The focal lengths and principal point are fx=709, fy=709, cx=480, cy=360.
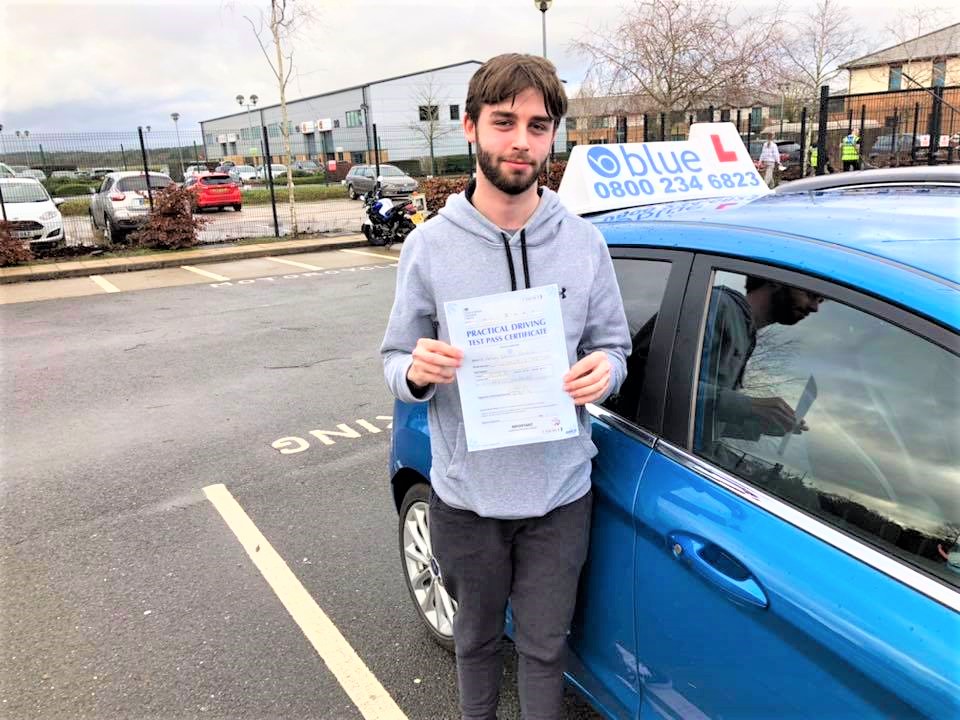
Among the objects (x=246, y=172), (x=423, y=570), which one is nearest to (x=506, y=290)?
(x=423, y=570)

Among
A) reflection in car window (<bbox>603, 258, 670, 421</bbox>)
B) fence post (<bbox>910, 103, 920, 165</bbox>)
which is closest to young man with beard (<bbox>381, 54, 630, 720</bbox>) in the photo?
reflection in car window (<bbox>603, 258, 670, 421</bbox>)

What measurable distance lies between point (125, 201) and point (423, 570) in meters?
16.8

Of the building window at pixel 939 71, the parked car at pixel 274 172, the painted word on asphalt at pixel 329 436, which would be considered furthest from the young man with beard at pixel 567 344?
the parked car at pixel 274 172

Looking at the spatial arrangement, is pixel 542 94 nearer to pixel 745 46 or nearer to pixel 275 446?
pixel 275 446

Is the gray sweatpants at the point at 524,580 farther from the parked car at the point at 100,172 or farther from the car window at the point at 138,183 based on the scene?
the parked car at the point at 100,172

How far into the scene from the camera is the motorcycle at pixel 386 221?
51.8 ft

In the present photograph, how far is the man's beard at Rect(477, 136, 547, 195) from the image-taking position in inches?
67.9

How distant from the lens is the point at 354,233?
59.7 ft

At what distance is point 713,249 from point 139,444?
4.43 m

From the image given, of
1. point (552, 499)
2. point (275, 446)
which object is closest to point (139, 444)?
point (275, 446)

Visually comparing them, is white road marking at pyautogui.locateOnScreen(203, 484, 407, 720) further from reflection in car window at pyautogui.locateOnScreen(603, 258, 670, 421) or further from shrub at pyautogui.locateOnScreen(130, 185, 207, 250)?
shrub at pyautogui.locateOnScreen(130, 185, 207, 250)

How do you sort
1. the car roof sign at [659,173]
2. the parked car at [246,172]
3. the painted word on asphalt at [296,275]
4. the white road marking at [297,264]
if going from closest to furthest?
the car roof sign at [659,173]
the painted word on asphalt at [296,275]
the white road marking at [297,264]
the parked car at [246,172]

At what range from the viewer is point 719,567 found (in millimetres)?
1481

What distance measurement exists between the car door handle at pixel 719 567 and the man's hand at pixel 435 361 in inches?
24.6
